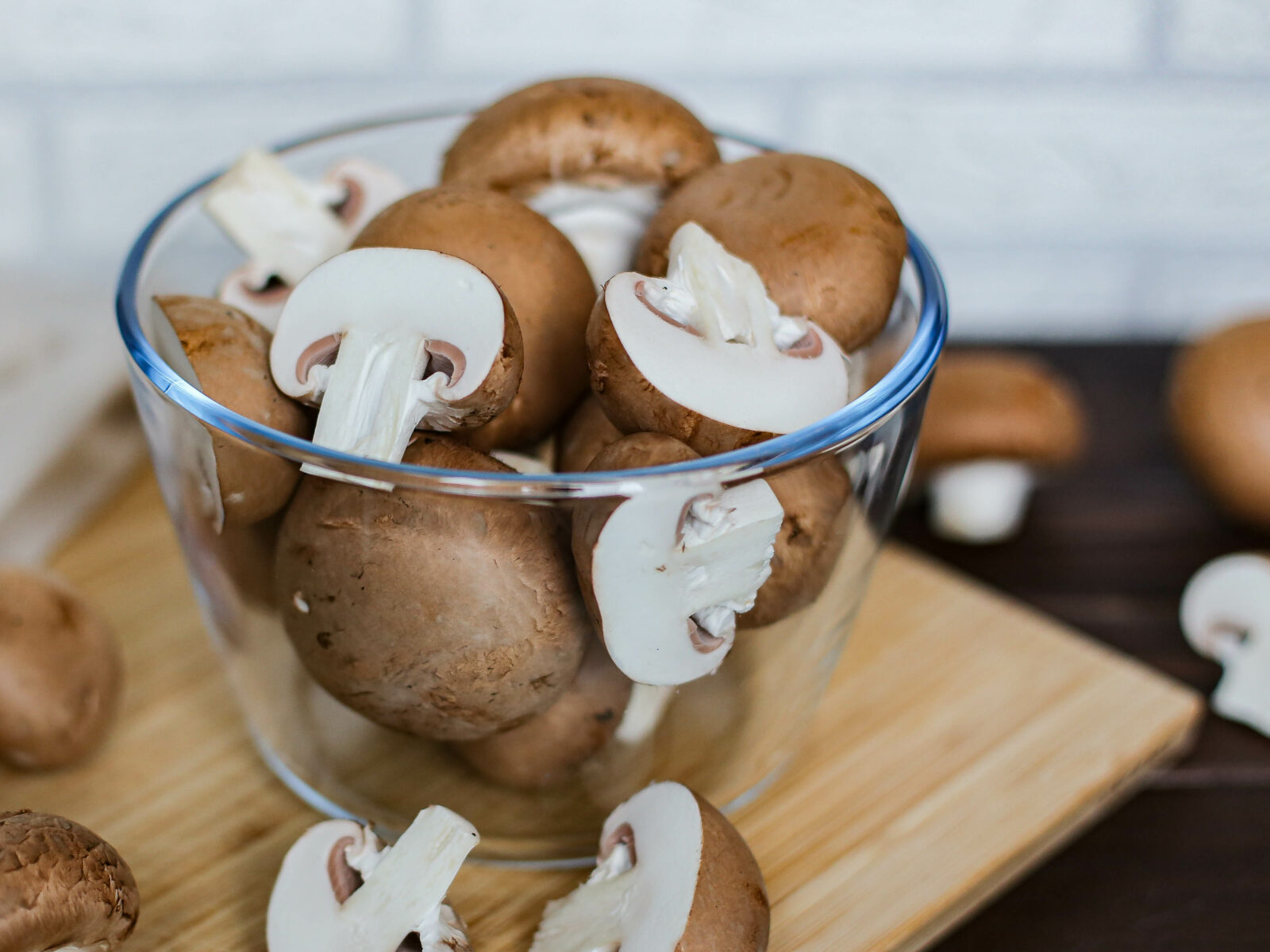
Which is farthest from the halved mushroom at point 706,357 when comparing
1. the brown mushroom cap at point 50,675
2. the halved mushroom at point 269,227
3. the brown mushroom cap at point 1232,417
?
the brown mushroom cap at point 1232,417

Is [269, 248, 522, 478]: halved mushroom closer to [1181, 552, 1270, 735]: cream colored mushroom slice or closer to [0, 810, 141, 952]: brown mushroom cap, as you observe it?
[0, 810, 141, 952]: brown mushroom cap

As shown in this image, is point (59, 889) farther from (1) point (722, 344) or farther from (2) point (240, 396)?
(1) point (722, 344)

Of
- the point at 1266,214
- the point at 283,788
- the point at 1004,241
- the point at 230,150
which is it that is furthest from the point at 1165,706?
the point at 230,150

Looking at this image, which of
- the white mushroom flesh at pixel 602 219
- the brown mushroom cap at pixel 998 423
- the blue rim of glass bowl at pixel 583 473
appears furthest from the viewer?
the brown mushroom cap at pixel 998 423

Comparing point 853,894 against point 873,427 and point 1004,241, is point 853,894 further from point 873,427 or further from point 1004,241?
point 1004,241

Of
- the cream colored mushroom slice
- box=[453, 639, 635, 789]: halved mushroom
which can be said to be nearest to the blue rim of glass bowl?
box=[453, 639, 635, 789]: halved mushroom

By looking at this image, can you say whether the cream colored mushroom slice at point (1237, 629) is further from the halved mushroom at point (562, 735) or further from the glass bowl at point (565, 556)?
the halved mushroom at point (562, 735)
